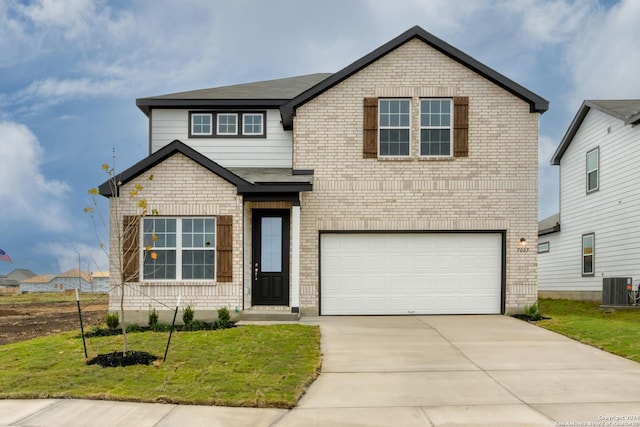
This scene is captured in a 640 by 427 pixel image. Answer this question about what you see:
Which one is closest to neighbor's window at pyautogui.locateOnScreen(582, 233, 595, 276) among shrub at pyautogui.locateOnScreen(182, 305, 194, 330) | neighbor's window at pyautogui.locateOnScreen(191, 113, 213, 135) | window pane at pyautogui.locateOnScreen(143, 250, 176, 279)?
neighbor's window at pyautogui.locateOnScreen(191, 113, 213, 135)

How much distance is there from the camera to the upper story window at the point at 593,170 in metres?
22.0

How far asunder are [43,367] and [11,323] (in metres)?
10.5

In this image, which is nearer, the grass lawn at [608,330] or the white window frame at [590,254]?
the grass lawn at [608,330]

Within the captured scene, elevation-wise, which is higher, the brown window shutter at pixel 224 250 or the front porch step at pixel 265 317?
the brown window shutter at pixel 224 250

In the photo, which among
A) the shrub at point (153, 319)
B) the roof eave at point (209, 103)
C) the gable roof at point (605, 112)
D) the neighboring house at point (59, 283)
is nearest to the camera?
the shrub at point (153, 319)

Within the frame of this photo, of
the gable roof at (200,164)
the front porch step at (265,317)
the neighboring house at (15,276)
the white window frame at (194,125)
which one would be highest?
the white window frame at (194,125)

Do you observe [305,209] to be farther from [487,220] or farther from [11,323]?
[11,323]

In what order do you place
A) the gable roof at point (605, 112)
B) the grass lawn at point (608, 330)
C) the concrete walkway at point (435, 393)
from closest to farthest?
the concrete walkway at point (435, 393) → the grass lawn at point (608, 330) → the gable roof at point (605, 112)

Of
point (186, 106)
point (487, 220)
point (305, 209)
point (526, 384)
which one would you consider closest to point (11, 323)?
point (186, 106)

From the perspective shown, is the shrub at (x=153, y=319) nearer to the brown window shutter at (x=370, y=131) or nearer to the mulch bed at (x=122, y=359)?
the mulch bed at (x=122, y=359)

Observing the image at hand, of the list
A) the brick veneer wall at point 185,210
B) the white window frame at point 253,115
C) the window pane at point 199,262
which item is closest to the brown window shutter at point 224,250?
the brick veneer wall at point 185,210

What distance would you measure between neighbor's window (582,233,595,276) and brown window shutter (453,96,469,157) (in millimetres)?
9710

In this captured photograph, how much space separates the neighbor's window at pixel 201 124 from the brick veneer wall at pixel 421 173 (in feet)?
11.2

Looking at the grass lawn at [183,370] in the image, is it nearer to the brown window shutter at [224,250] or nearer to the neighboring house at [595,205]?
the brown window shutter at [224,250]
